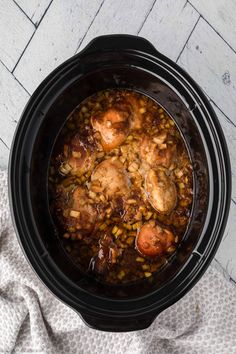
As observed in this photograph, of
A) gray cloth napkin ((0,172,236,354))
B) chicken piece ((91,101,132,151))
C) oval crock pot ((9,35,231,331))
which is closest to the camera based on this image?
oval crock pot ((9,35,231,331))

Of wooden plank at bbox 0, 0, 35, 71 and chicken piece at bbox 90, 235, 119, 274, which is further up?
wooden plank at bbox 0, 0, 35, 71

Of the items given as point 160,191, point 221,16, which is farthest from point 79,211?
point 221,16

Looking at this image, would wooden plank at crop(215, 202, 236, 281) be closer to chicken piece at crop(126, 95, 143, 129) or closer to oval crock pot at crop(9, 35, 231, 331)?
oval crock pot at crop(9, 35, 231, 331)

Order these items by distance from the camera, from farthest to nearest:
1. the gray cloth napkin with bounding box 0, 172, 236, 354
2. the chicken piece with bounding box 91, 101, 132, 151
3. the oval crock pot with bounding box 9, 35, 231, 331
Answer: the gray cloth napkin with bounding box 0, 172, 236, 354 → the chicken piece with bounding box 91, 101, 132, 151 → the oval crock pot with bounding box 9, 35, 231, 331

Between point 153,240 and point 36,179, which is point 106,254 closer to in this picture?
point 153,240

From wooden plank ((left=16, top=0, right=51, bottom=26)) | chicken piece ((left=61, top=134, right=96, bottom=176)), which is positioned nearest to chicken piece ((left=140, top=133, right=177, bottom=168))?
chicken piece ((left=61, top=134, right=96, bottom=176))

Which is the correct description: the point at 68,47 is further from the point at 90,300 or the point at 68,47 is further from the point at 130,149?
the point at 90,300
